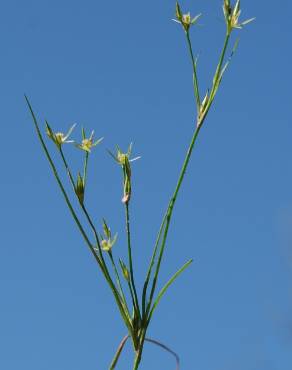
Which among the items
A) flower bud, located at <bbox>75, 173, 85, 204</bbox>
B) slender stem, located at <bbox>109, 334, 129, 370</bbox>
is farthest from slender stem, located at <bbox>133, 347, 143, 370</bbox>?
flower bud, located at <bbox>75, 173, 85, 204</bbox>

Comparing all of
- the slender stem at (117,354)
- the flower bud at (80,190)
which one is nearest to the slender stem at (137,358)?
the slender stem at (117,354)

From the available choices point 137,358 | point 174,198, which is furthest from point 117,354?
point 174,198

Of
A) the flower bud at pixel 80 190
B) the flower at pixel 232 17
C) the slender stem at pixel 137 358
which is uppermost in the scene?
the flower at pixel 232 17

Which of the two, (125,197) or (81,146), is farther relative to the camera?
(81,146)

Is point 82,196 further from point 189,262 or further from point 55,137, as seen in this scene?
point 189,262

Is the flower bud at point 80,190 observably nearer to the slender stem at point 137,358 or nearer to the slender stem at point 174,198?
the slender stem at point 174,198

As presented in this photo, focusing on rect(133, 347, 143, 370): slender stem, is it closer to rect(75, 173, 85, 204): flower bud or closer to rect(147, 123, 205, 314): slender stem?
rect(147, 123, 205, 314): slender stem

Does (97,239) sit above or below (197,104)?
below

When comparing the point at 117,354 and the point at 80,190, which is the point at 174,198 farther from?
the point at 117,354

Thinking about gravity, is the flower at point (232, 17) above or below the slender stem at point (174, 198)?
above

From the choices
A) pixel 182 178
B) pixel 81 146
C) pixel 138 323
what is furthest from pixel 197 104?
pixel 138 323

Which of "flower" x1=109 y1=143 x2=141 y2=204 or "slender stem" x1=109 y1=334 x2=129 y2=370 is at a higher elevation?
"flower" x1=109 y1=143 x2=141 y2=204
